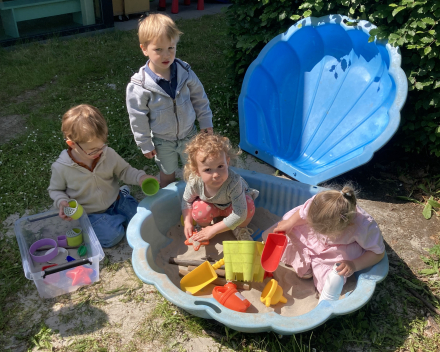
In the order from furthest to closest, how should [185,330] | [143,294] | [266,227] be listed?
[266,227], [143,294], [185,330]

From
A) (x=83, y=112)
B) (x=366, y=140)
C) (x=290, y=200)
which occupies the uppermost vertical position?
A: (x=83, y=112)

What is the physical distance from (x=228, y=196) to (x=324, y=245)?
650mm

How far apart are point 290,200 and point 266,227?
0.83 feet

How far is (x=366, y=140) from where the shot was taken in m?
3.12

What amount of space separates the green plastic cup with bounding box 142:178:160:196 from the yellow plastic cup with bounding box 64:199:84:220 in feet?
1.37

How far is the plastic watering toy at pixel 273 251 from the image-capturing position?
2.43 m

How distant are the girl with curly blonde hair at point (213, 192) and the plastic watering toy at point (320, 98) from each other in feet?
2.40

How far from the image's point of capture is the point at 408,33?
288 centimetres

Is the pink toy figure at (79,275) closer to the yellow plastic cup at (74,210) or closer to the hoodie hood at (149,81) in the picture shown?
the yellow plastic cup at (74,210)

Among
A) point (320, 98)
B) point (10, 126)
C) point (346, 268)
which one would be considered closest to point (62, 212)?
point (346, 268)

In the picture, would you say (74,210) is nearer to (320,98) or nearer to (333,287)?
(333,287)

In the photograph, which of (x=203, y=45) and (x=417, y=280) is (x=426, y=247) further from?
(x=203, y=45)

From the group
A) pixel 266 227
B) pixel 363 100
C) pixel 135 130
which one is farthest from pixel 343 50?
pixel 135 130

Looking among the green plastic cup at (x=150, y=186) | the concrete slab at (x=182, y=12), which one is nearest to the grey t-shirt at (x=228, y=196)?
the green plastic cup at (x=150, y=186)
